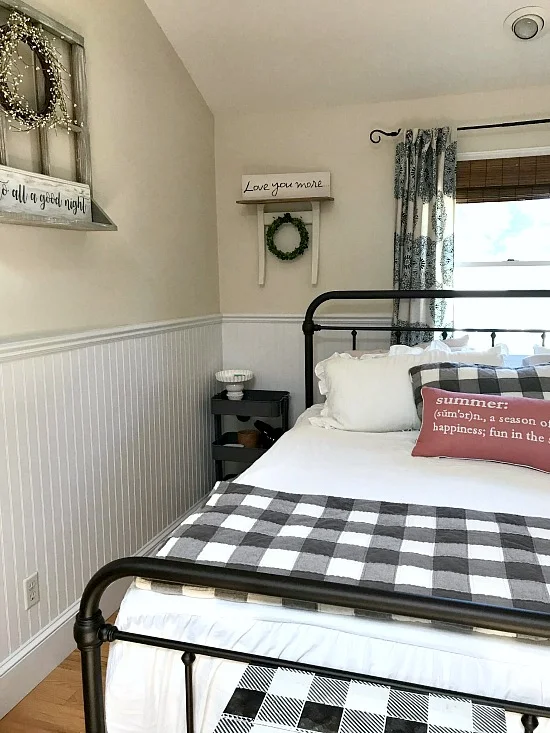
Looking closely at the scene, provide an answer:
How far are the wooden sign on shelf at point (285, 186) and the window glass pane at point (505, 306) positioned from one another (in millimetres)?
806

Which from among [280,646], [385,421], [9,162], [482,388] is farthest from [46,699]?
[482,388]

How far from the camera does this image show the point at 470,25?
2.65 m

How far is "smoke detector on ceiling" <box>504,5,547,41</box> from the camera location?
2551 mm

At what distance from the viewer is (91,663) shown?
41.1 inches

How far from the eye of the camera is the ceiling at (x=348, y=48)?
264 cm

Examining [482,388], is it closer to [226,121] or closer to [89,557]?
[89,557]

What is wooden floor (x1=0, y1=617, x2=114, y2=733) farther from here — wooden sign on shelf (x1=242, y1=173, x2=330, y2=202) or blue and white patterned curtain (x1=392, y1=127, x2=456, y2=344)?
wooden sign on shelf (x1=242, y1=173, x2=330, y2=202)

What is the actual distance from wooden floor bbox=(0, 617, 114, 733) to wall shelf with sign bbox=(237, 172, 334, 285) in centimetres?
213

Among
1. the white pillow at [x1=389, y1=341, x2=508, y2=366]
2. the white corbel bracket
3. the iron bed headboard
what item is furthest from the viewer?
the white corbel bracket

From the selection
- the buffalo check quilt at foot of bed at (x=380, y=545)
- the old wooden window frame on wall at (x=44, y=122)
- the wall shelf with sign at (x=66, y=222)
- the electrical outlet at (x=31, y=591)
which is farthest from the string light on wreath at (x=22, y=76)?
the electrical outlet at (x=31, y=591)

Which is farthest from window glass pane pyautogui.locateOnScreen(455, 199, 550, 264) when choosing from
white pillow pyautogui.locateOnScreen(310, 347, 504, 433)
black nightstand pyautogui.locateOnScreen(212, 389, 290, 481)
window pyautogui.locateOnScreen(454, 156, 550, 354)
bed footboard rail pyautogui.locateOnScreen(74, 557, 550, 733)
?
bed footboard rail pyautogui.locateOnScreen(74, 557, 550, 733)

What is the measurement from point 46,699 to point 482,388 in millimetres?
1766

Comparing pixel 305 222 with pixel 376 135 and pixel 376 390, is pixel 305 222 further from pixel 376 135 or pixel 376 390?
pixel 376 390

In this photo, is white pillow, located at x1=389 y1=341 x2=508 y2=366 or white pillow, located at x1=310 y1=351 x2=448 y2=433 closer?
white pillow, located at x1=310 y1=351 x2=448 y2=433
